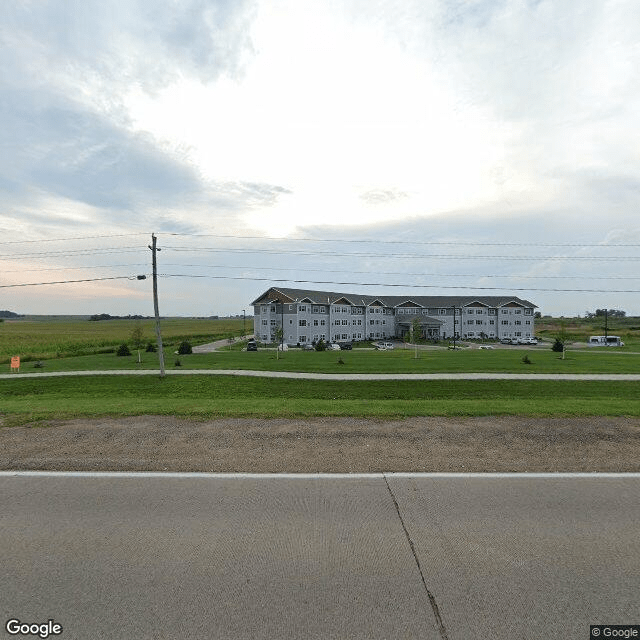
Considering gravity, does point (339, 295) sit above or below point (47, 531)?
above

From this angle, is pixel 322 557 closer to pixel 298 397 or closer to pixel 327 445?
pixel 327 445

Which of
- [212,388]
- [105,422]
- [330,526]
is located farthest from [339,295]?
[330,526]

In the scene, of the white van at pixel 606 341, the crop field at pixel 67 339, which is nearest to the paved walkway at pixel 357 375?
the crop field at pixel 67 339

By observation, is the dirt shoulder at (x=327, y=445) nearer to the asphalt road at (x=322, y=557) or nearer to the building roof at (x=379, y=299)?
the asphalt road at (x=322, y=557)

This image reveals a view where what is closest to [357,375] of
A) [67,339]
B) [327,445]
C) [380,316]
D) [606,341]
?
[327,445]

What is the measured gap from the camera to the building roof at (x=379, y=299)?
64.9m

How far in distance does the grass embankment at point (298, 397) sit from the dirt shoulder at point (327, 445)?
79cm

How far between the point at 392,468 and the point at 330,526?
2.26 metres

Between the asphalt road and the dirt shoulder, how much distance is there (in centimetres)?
79

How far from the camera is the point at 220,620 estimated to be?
133 inches

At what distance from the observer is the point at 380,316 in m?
80.9

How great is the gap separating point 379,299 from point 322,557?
78323 millimetres

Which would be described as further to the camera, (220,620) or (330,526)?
(330,526)

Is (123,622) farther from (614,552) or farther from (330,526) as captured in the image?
(614,552)
